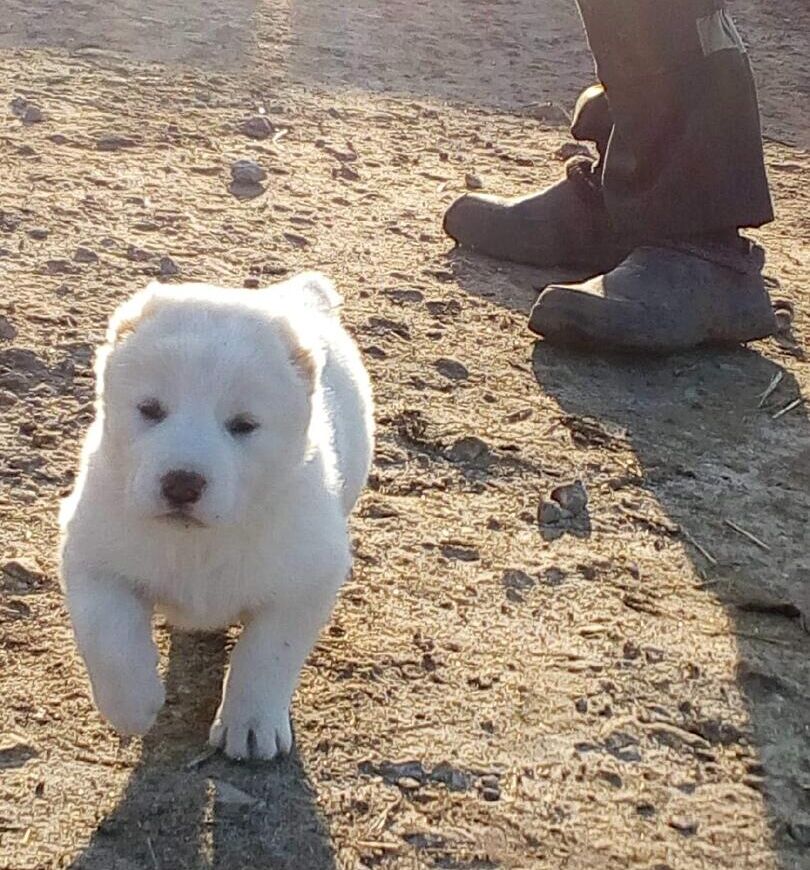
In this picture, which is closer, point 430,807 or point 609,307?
point 430,807

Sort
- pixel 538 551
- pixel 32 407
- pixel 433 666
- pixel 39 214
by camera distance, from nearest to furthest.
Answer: pixel 433 666
pixel 538 551
pixel 32 407
pixel 39 214

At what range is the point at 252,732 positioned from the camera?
2354 millimetres

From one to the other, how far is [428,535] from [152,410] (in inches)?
33.3

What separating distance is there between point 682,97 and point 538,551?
152 cm

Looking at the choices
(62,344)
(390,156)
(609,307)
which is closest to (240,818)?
(62,344)

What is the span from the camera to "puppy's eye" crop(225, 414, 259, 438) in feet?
7.93

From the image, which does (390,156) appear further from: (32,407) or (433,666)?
(433,666)

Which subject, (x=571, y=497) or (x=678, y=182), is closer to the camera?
(x=571, y=497)

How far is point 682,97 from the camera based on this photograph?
4059mm

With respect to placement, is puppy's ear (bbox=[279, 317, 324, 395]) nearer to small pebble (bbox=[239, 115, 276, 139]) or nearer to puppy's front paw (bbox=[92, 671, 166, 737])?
puppy's front paw (bbox=[92, 671, 166, 737])

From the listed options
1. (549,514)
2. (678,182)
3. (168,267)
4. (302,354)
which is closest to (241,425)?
(302,354)

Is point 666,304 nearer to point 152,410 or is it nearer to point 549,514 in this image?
point 549,514

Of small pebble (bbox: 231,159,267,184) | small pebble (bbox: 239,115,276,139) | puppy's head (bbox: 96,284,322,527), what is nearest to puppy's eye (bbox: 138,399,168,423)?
puppy's head (bbox: 96,284,322,527)

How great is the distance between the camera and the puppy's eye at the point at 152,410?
2389 millimetres
